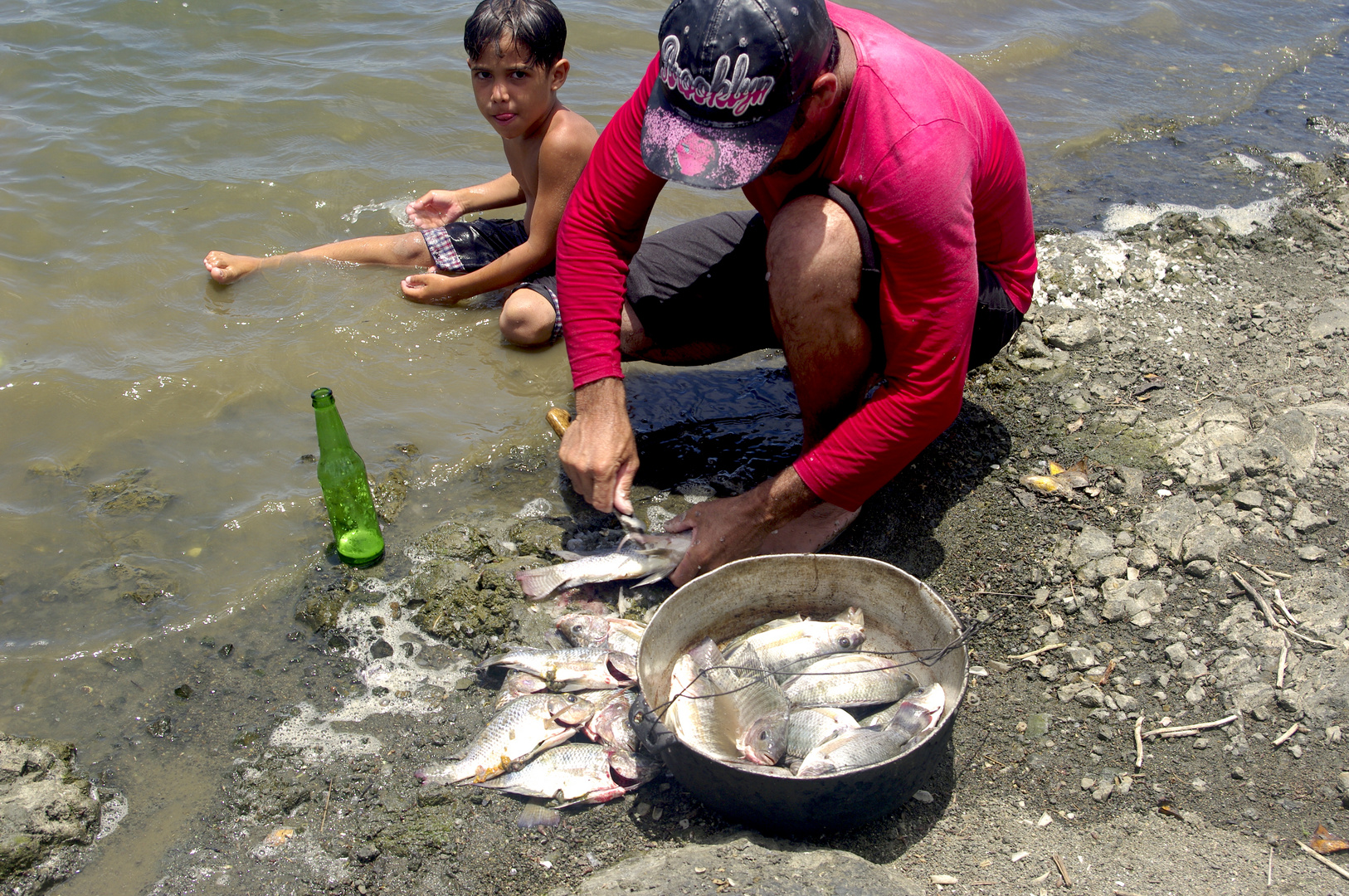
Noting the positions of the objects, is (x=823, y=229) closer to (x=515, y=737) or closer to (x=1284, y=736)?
(x=515, y=737)

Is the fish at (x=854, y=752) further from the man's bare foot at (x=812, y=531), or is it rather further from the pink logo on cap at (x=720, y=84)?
the pink logo on cap at (x=720, y=84)

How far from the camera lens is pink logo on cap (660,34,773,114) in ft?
7.09

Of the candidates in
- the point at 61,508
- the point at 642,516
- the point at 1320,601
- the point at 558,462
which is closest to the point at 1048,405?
the point at 1320,601

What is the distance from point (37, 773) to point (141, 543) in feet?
3.34

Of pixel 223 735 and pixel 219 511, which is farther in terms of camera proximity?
pixel 219 511

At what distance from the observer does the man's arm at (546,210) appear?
165 inches

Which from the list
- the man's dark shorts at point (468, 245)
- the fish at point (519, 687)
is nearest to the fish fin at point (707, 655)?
the fish at point (519, 687)

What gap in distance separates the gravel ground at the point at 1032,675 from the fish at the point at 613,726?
0.16 m

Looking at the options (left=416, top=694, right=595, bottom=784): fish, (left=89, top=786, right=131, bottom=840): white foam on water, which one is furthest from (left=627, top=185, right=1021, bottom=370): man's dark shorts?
(left=89, top=786, right=131, bottom=840): white foam on water

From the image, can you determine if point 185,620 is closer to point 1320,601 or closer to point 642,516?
point 642,516

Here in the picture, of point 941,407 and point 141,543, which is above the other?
point 941,407

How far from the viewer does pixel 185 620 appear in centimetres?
286

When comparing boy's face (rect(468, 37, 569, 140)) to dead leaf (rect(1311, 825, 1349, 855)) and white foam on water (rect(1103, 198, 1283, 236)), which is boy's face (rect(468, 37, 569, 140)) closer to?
white foam on water (rect(1103, 198, 1283, 236))

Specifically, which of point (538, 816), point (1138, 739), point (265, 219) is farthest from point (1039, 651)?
point (265, 219)
